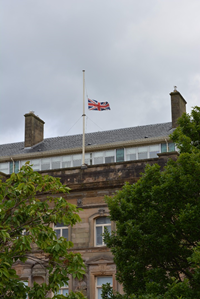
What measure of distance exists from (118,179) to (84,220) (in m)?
3.03

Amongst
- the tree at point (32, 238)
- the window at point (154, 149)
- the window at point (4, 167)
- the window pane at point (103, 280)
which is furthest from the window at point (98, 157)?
the tree at point (32, 238)

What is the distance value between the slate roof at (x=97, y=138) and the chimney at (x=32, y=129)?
55 cm

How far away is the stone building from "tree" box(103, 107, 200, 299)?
8.69 m

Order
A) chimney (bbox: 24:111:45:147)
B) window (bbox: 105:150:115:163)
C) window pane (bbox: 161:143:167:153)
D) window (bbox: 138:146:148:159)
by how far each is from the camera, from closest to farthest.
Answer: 1. window pane (bbox: 161:143:167:153)
2. window (bbox: 138:146:148:159)
3. window (bbox: 105:150:115:163)
4. chimney (bbox: 24:111:45:147)

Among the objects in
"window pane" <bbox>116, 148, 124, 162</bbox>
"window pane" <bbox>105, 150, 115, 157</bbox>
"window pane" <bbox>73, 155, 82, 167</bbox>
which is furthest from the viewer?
"window pane" <bbox>73, 155, 82, 167</bbox>

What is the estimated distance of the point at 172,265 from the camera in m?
23.8

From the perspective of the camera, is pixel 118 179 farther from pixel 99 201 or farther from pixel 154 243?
pixel 154 243

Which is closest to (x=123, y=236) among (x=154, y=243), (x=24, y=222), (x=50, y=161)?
(x=154, y=243)

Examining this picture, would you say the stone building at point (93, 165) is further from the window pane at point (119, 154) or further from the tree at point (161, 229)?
the tree at point (161, 229)

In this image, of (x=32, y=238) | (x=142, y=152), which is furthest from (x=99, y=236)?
(x=142, y=152)

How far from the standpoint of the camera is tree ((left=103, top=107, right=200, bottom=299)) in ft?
74.7

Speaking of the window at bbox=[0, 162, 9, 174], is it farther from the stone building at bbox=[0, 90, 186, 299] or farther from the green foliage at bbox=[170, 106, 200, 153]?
the green foliage at bbox=[170, 106, 200, 153]

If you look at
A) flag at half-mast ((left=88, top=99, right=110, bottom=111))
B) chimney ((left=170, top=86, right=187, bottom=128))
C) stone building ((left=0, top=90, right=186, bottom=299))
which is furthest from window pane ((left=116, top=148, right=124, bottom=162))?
flag at half-mast ((left=88, top=99, right=110, bottom=111))

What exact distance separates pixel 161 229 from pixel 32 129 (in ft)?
108
